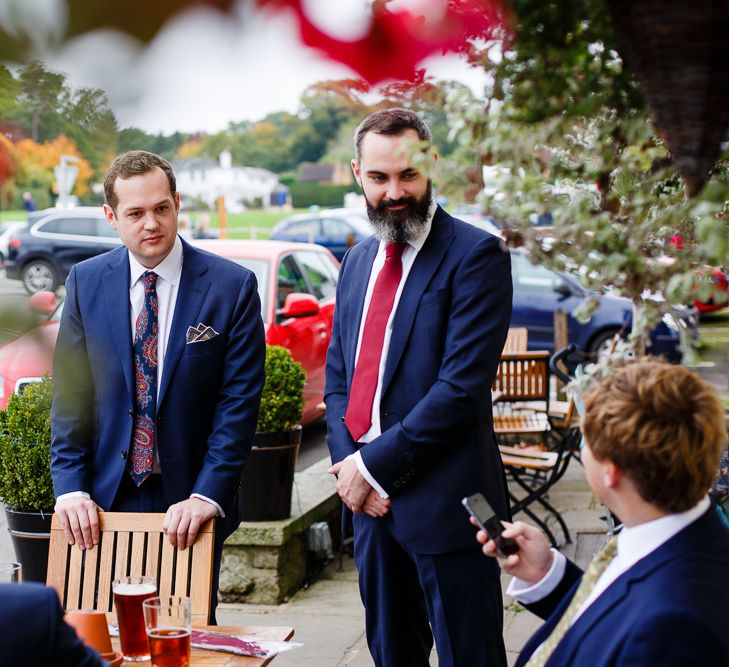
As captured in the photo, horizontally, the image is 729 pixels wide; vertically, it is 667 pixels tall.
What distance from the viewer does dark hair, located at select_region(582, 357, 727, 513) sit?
173cm

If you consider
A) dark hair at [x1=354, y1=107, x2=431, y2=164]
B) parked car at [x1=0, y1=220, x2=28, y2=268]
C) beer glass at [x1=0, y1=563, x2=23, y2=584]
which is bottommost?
beer glass at [x1=0, y1=563, x2=23, y2=584]

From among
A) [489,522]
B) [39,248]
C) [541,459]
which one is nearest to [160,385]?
[489,522]

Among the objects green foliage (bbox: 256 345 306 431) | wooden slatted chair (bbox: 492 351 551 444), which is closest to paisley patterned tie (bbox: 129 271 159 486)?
green foliage (bbox: 256 345 306 431)

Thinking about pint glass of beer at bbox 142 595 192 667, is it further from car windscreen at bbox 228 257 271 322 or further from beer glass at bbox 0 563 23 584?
car windscreen at bbox 228 257 271 322

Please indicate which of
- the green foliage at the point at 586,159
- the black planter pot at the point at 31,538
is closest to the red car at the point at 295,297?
the black planter pot at the point at 31,538

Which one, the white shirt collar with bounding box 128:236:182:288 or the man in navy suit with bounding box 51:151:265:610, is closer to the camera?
the man in navy suit with bounding box 51:151:265:610

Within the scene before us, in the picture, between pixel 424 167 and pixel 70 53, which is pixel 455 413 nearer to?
pixel 424 167

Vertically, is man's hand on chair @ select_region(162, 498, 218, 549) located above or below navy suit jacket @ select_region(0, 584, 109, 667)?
below

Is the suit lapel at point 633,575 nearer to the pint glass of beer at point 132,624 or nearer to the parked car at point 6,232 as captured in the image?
the pint glass of beer at point 132,624

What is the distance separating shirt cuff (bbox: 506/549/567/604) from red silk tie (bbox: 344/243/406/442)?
92cm

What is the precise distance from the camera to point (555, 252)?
1409 millimetres

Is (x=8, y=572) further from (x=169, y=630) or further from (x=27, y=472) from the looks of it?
(x=27, y=472)

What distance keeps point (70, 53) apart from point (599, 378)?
1.46m

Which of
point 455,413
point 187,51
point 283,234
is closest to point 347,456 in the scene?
point 455,413
